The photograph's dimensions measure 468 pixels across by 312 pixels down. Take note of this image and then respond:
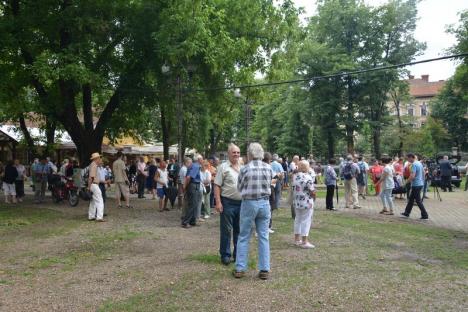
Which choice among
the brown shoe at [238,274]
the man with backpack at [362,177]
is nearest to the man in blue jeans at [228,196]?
the brown shoe at [238,274]

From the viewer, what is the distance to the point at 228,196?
7387mm

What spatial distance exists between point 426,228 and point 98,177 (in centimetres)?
877

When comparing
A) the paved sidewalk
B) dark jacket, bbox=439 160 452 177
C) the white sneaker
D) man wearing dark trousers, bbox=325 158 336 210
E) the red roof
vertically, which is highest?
the red roof

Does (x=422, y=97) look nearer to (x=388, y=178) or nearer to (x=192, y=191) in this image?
(x=388, y=178)

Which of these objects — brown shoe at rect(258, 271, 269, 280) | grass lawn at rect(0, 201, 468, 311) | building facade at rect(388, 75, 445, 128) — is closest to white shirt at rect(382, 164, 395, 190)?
grass lawn at rect(0, 201, 468, 311)

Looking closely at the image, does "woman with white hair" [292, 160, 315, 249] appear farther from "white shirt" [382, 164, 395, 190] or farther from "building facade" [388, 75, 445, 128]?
"building facade" [388, 75, 445, 128]

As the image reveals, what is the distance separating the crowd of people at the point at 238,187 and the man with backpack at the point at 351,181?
3 centimetres

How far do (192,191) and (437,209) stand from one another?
9358 mm

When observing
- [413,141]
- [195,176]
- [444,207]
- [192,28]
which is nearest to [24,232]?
[195,176]

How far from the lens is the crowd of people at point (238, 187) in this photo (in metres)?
6.75

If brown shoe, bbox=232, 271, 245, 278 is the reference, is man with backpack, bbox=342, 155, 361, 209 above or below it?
above

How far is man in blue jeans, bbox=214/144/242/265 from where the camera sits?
736 centimetres

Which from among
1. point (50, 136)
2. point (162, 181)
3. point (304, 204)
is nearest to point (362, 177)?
point (162, 181)

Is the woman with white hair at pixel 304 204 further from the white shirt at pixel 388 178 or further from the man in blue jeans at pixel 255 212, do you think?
the white shirt at pixel 388 178
